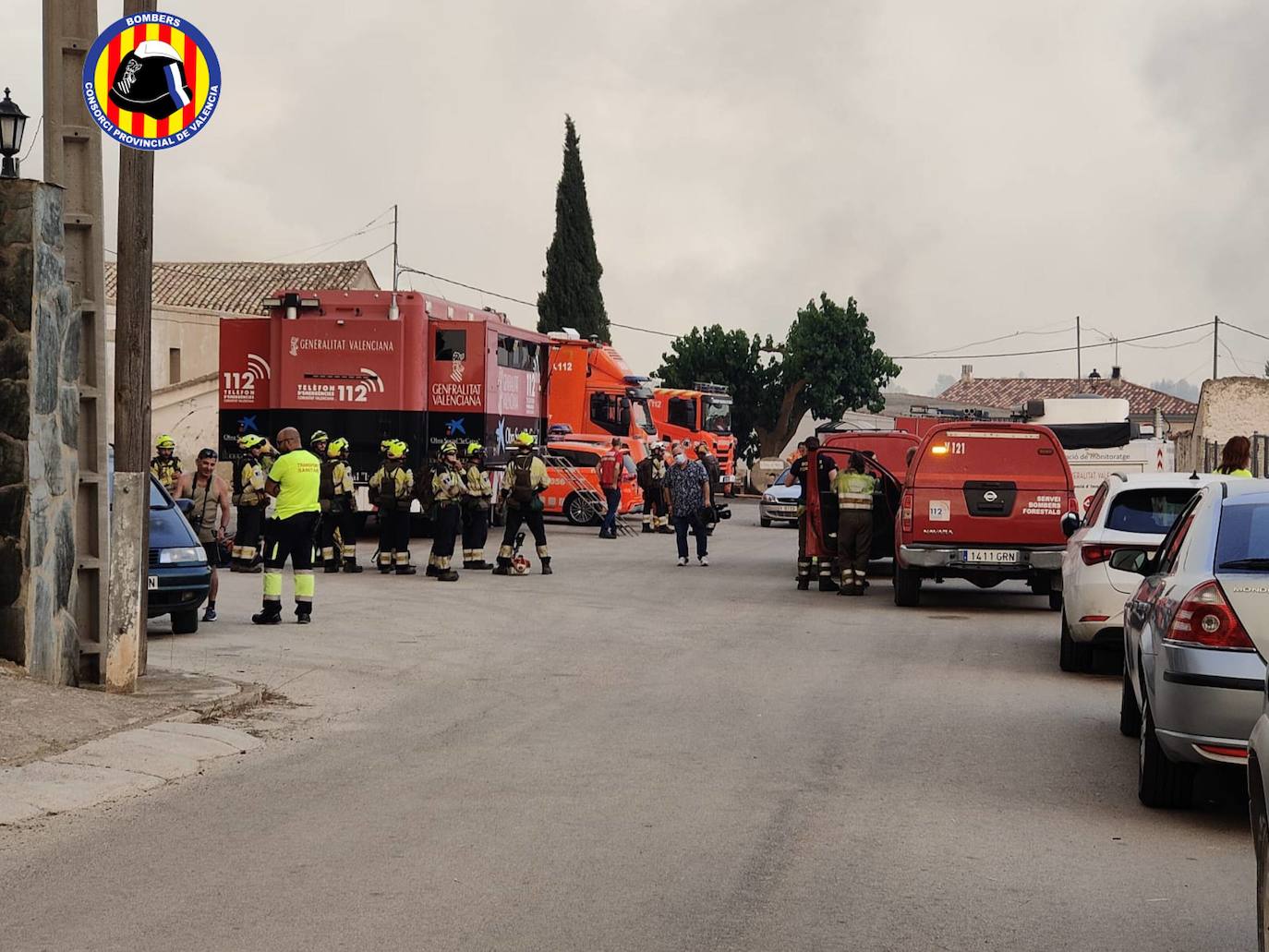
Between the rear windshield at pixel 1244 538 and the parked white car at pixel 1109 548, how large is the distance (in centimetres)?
417

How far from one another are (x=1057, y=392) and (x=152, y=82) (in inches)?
3909

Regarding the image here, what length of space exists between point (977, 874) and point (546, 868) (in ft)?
5.49

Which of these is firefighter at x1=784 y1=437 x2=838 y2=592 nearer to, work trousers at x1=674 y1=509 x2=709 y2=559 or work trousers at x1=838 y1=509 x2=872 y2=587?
work trousers at x1=838 y1=509 x2=872 y2=587

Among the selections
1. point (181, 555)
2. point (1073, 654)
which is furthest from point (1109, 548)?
point (181, 555)

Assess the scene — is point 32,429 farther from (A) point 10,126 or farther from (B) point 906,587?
(B) point 906,587

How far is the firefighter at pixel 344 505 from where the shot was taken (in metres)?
22.3

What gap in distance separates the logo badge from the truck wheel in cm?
2366

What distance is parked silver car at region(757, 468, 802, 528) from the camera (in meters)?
36.8

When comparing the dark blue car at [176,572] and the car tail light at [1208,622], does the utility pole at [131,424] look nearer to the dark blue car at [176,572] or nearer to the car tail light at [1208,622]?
the dark blue car at [176,572]

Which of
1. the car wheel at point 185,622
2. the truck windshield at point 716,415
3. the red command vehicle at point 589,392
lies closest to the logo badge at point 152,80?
the car wheel at point 185,622

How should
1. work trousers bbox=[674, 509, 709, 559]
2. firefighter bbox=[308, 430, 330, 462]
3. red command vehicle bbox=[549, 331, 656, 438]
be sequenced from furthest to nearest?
red command vehicle bbox=[549, 331, 656, 438] < work trousers bbox=[674, 509, 709, 559] < firefighter bbox=[308, 430, 330, 462]

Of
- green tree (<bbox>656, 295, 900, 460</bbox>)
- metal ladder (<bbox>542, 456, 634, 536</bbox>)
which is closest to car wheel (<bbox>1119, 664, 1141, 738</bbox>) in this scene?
metal ladder (<bbox>542, 456, 634, 536</bbox>)

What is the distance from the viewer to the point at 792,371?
6725cm

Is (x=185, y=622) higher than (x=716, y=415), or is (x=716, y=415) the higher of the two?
(x=716, y=415)
